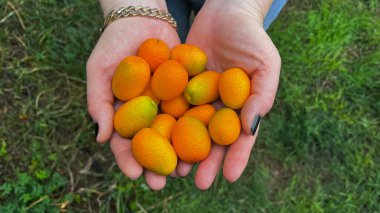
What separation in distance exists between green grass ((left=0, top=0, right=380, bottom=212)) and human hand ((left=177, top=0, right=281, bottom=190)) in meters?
0.85

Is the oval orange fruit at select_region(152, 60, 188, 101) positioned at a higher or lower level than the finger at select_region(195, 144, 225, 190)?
higher

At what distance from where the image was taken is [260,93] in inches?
79.0

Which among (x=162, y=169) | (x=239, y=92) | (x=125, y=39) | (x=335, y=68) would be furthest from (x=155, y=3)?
(x=335, y=68)

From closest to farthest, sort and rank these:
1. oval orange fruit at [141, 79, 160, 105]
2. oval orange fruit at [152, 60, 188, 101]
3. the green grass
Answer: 1. oval orange fruit at [152, 60, 188, 101]
2. oval orange fruit at [141, 79, 160, 105]
3. the green grass

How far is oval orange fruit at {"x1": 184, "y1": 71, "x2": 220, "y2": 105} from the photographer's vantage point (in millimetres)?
2104

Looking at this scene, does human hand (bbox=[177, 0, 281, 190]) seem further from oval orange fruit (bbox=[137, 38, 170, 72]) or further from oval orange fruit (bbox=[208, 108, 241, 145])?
oval orange fruit (bbox=[137, 38, 170, 72])

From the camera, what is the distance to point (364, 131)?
3209 millimetres

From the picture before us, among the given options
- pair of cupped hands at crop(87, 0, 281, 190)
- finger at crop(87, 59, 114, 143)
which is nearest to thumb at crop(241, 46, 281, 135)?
pair of cupped hands at crop(87, 0, 281, 190)

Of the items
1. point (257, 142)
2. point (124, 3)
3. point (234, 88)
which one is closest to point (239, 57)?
point (234, 88)

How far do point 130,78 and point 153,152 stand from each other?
0.34 m

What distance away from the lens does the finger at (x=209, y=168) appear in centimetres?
202

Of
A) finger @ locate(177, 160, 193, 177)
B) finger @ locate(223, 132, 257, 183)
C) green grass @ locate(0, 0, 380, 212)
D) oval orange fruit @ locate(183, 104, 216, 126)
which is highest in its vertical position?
oval orange fruit @ locate(183, 104, 216, 126)

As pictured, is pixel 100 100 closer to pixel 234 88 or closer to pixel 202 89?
pixel 202 89

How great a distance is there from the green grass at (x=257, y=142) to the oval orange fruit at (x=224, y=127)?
93 cm
